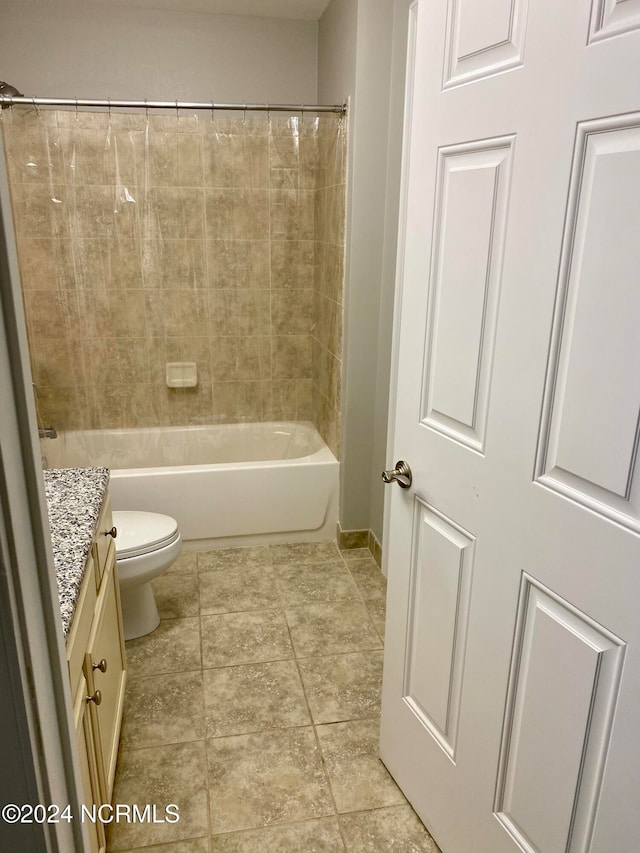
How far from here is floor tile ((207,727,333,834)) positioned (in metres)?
1.71

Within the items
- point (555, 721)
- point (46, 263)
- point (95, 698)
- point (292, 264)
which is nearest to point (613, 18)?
point (555, 721)

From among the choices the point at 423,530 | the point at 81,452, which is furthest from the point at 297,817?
the point at 81,452

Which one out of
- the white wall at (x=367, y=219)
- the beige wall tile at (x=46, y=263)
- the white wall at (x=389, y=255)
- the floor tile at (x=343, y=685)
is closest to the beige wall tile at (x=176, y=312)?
the beige wall tile at (x=46, y=263)

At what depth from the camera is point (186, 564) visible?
3002 millimetres

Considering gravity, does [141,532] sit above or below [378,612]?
above

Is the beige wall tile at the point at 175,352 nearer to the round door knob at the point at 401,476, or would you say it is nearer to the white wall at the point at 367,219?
the white wall at the point at 367,219

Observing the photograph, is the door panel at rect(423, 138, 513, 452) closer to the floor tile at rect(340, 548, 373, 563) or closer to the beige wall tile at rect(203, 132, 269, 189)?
the floor tile at rect(340, 548, 373, 563)

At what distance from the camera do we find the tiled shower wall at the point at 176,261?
314 cm

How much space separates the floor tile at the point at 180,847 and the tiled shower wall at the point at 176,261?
1.83 m

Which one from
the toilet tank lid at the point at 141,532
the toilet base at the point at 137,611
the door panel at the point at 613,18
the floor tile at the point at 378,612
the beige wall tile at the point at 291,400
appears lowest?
the floor tile at the point at 378,612

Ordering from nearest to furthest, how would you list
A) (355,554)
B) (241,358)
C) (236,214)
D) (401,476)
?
(401,476), (355,554), (236,214), (241,358)

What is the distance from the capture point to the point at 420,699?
1.62 meters

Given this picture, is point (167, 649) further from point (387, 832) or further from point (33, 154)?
point (33, 154)

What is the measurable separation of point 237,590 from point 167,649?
1.53 feet
